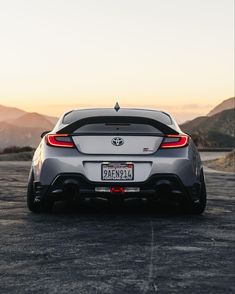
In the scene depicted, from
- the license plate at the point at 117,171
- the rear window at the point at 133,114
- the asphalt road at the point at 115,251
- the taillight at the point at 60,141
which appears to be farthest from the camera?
the rear window at the point at 133,114

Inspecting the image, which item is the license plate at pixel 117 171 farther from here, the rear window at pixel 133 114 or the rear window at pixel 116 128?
the rear window at pixel 133 114

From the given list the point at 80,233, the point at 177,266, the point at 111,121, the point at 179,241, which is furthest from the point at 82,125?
the point at 177,266

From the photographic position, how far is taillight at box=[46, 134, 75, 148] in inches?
306

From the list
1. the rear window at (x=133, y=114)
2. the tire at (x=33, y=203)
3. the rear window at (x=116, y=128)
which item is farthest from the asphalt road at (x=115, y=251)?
the rear window at (x=133, y=114)

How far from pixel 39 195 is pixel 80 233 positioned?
1.31 meters

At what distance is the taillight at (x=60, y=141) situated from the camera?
777cm

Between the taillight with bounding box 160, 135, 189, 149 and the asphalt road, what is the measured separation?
0.97m

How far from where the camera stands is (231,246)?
609 centimetres

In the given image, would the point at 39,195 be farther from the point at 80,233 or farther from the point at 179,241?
the point at 179,241

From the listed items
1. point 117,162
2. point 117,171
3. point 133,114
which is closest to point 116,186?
point 117,171

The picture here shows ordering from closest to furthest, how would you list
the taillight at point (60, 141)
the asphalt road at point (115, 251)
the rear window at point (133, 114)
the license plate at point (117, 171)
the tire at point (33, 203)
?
the asphalt road at point (115, 251), the license plate at point (117, 171), the taillight at point (60, 141), the tire at point (33, 203), the rear window at point (133, 114)

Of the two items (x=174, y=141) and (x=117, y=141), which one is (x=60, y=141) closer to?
(x=117, y=141)

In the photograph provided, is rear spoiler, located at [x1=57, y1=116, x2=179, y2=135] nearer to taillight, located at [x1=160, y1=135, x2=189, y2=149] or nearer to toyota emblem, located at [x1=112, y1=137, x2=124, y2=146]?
taillight, located at [x1=160, y1=135, x2=189, y2=149]

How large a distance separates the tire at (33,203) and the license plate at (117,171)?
105 cm
